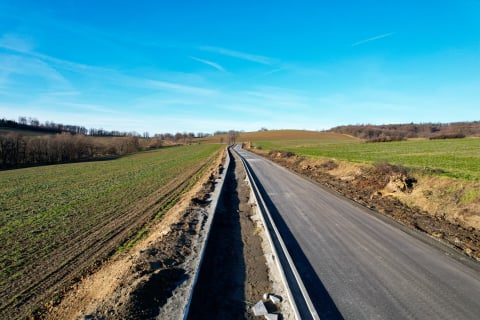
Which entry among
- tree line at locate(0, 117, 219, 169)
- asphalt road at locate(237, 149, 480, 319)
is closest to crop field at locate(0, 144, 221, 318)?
asphalt road at locate(237, 149, 480, 319)

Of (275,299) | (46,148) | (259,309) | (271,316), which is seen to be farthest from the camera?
(46,148)

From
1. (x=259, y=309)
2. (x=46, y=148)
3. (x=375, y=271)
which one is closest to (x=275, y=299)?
(x=259, y=309)

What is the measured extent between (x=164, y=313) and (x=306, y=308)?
2474 mm

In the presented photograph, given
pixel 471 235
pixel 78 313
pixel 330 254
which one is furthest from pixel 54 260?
pixel 471 235

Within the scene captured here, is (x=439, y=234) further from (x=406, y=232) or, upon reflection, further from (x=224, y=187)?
(x=224, y=187)

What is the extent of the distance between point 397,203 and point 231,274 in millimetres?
9464

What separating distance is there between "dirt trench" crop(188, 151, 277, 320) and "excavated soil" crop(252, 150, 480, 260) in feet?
17.4

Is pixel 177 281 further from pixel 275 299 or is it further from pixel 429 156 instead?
pixel 429 156

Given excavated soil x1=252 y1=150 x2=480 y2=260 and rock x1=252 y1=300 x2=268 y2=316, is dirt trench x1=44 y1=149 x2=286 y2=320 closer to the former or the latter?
rock x1=252 y1=300 x2=268 y2=316

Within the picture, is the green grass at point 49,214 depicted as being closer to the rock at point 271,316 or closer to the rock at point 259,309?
the rock at point 259,309

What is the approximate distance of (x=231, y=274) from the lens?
5895 mm

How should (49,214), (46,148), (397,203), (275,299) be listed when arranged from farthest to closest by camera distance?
(46,148) < (49,214) < (397,203) < (275,299)

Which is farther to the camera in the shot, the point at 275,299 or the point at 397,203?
the point at 397,203

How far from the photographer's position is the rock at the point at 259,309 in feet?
14.6
